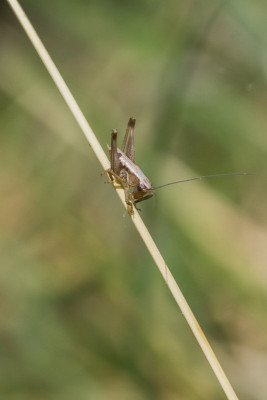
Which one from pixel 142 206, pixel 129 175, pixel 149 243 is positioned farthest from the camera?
pixel 142 206

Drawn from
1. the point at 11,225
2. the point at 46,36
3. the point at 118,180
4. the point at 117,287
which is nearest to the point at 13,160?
the point at 11,225

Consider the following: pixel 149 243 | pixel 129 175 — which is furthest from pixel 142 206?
pixel 149 243

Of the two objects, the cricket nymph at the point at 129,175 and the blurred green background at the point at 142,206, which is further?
the blurred green background at the point at 142,206

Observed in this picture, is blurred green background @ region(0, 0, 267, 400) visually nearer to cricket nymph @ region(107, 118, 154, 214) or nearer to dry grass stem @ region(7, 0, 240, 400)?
cricket nymph @ region(107, 118, 154, 214)

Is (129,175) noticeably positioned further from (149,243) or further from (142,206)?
(149,243)

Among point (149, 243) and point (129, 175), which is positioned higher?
point (129, 175)

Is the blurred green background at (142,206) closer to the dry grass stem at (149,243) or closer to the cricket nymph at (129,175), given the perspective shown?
the cricket nymph at (129,175)

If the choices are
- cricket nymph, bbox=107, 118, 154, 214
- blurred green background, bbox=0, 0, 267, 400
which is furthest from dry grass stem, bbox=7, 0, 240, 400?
blurred green background, bbox=0, 0, 267, 400

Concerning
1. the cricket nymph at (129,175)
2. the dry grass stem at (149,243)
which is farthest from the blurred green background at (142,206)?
the dry grass stem at (149,243)
